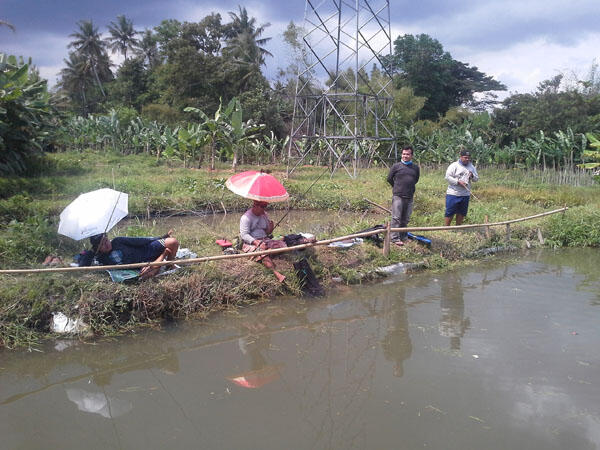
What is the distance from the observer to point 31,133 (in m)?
13.6

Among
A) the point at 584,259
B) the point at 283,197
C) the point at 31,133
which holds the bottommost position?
the point at 584,259

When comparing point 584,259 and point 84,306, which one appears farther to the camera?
point 584,259

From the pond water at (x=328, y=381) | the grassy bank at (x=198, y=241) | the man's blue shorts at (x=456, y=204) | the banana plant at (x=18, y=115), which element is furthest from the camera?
the banana plant at (x=18, y=115)

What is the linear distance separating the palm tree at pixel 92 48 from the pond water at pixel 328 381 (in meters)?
40.2

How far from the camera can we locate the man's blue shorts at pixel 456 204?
780 cm

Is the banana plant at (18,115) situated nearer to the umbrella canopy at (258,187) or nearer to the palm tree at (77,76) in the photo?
the umbrella canopy at (258,187)

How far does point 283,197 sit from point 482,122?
20855 millimetres

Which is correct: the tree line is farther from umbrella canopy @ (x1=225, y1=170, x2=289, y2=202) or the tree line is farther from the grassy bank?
umbrella canopy @ (x1=225, y1=170, x2=289, y2=202)

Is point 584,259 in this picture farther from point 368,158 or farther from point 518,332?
point 368,158

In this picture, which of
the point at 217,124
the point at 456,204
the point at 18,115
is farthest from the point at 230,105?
the point at 456,204

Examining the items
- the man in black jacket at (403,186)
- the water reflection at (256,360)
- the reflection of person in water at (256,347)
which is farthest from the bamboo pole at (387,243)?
the reflection of person in water at (256,347)

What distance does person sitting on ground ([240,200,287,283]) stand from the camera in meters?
5.62

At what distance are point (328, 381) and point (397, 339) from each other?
3.65ft

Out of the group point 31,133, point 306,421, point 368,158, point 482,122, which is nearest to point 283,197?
point 306,421
